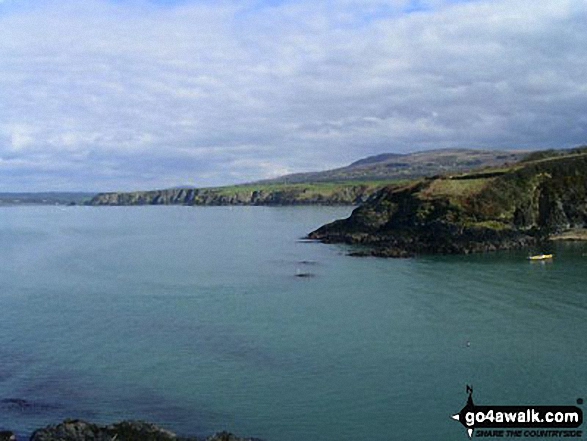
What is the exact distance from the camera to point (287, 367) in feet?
136

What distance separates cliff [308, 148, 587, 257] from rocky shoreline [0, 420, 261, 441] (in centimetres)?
6852

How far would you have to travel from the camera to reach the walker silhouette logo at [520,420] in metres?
30.9

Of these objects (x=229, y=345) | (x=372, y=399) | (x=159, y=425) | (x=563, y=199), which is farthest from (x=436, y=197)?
(x=159, y=425)

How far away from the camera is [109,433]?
2906cm

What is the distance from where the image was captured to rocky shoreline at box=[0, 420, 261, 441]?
1131 inches

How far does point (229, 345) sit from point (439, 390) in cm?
1675

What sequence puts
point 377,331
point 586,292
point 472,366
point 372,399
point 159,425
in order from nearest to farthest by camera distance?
point 159,425 < point 372,399 < point 472,366 < point 377,331 < point 586,292

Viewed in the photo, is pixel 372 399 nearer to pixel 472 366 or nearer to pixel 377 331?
pixel 472 366

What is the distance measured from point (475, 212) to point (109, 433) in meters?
88.3

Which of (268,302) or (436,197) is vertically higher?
(436,197)

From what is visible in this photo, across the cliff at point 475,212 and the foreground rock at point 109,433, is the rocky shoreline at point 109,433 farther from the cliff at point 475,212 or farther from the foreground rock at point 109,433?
the cliff at point 475,212

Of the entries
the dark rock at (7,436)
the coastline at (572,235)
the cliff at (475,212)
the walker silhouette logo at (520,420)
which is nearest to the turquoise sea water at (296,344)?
the walker silhouette logo at (520,420)

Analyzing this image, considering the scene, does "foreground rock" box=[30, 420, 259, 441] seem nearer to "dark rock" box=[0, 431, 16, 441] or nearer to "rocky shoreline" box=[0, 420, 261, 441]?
"rocky shoreline" box=[0, 420, 261, 441]

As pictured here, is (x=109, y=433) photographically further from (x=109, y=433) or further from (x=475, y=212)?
(x=475, y=212)
